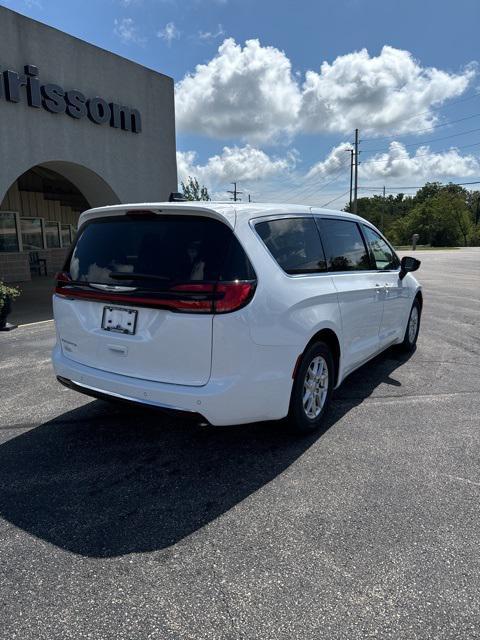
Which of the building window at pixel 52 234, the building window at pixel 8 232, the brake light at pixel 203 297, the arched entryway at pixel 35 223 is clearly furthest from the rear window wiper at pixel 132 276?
the building window at pixel 52 234

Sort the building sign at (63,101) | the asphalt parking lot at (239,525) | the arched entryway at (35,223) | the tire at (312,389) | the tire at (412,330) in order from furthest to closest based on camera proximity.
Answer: the arched entryway at (35,223), the building sign at (63,101), the tire at (412,330), the tire at (312,389), the asphalt parking lot at (239,525)

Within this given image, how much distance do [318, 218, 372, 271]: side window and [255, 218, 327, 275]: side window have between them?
18 cm

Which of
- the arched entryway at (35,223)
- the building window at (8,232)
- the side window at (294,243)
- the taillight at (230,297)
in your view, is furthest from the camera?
the arched entryway at (35,223)

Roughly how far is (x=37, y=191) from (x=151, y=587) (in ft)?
59.4

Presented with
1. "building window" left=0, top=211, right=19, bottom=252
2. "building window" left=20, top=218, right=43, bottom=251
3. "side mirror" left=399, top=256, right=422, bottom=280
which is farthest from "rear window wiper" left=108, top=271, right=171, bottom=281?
"building window" left=20, top=218, right=43, bottom=251

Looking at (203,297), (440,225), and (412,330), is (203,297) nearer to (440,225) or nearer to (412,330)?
(412,330)

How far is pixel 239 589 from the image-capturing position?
2176 mm

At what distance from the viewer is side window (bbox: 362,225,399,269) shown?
16.8ft

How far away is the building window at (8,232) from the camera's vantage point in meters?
15.7

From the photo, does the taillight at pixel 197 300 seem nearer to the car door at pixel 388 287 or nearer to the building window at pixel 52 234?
the car door at pixel 388 287

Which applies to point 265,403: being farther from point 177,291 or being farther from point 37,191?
point 37,191

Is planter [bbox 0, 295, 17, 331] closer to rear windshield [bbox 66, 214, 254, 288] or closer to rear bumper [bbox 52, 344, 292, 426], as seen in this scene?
rear windshield [bbox 66, 214, 254, 288]

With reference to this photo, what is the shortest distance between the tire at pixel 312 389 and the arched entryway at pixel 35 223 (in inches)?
490

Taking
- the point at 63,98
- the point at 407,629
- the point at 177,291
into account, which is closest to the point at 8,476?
the point at 177,291
